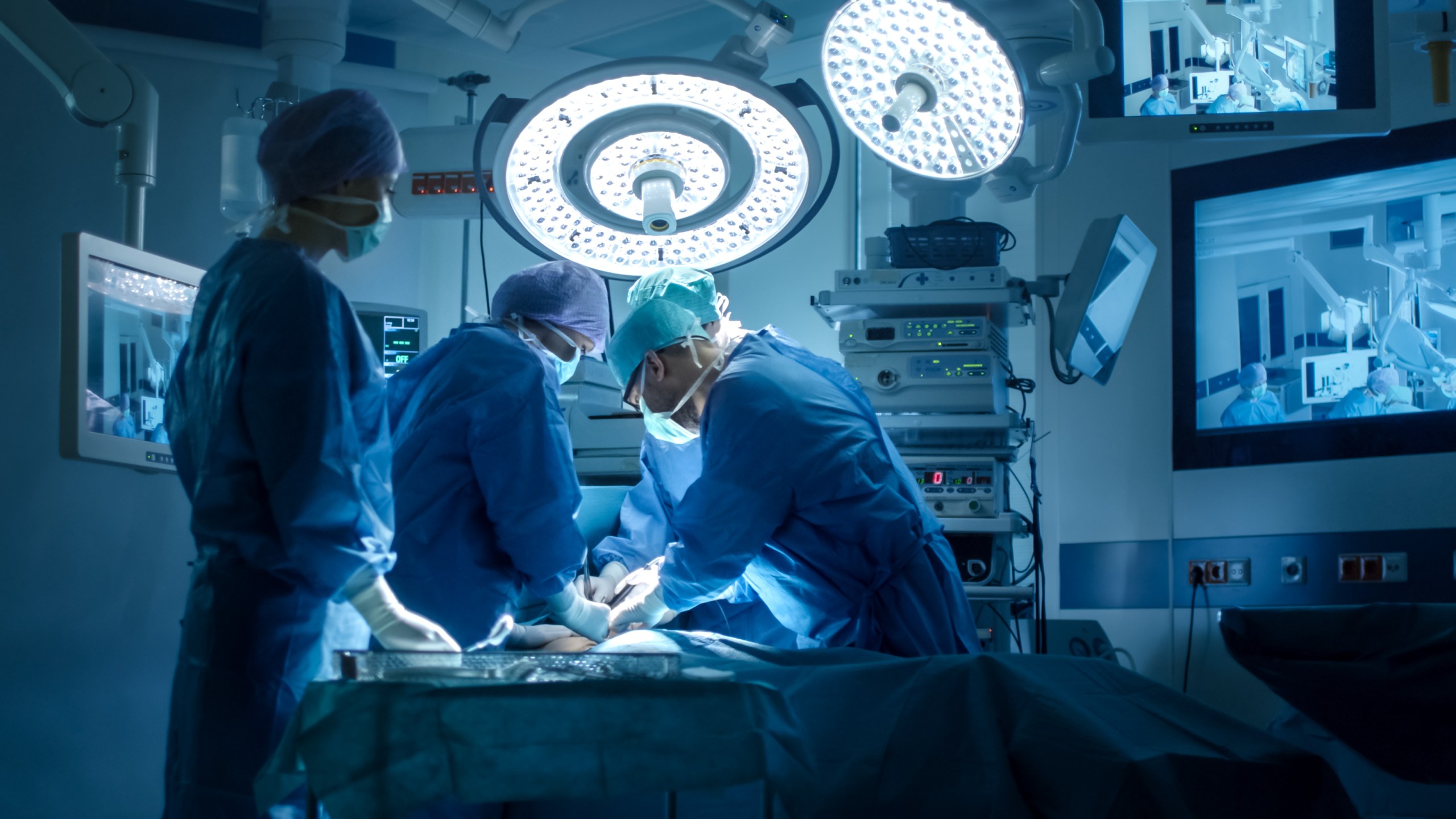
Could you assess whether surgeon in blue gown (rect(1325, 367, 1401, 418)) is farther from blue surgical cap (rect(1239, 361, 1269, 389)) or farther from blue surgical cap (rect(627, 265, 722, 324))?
blue surgical cap (rect(627, 265, 722, 324))

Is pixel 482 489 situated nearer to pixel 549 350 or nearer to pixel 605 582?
pixel 549 350

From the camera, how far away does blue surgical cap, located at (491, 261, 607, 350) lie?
2098 millimetres

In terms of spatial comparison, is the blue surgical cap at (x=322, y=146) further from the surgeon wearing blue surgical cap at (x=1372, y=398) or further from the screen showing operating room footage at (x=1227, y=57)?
the surgeon wearing blue surgical cap at (x=1372, y=398)

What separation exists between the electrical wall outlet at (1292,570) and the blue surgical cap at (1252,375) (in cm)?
51

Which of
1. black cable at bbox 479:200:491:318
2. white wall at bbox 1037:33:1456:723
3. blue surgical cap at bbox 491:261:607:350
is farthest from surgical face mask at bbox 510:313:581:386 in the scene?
white wall at bbox 1037:33:1456:723

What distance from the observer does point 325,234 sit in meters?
1.52

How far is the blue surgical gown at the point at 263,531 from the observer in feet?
4.18

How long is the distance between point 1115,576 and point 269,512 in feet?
9.33

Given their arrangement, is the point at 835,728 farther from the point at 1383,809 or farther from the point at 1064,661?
the point at 1383,809

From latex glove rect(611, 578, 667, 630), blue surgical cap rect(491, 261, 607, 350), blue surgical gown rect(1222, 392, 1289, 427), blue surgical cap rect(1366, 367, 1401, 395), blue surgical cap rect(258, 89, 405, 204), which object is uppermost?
blue surgical cap rect(258, 89, 405, 204)

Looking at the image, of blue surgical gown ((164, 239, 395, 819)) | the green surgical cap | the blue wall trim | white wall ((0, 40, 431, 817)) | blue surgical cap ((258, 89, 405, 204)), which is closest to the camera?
blue surgical gown ((164, 239, 395, 819))

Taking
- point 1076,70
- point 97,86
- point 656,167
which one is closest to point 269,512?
point 656,167

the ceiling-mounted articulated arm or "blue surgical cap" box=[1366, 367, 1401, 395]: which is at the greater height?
the ceiling-mounted articulated arm

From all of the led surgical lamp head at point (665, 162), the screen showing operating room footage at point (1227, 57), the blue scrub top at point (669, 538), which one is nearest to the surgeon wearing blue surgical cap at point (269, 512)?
the led surgical lamp head at point (665, 162)
